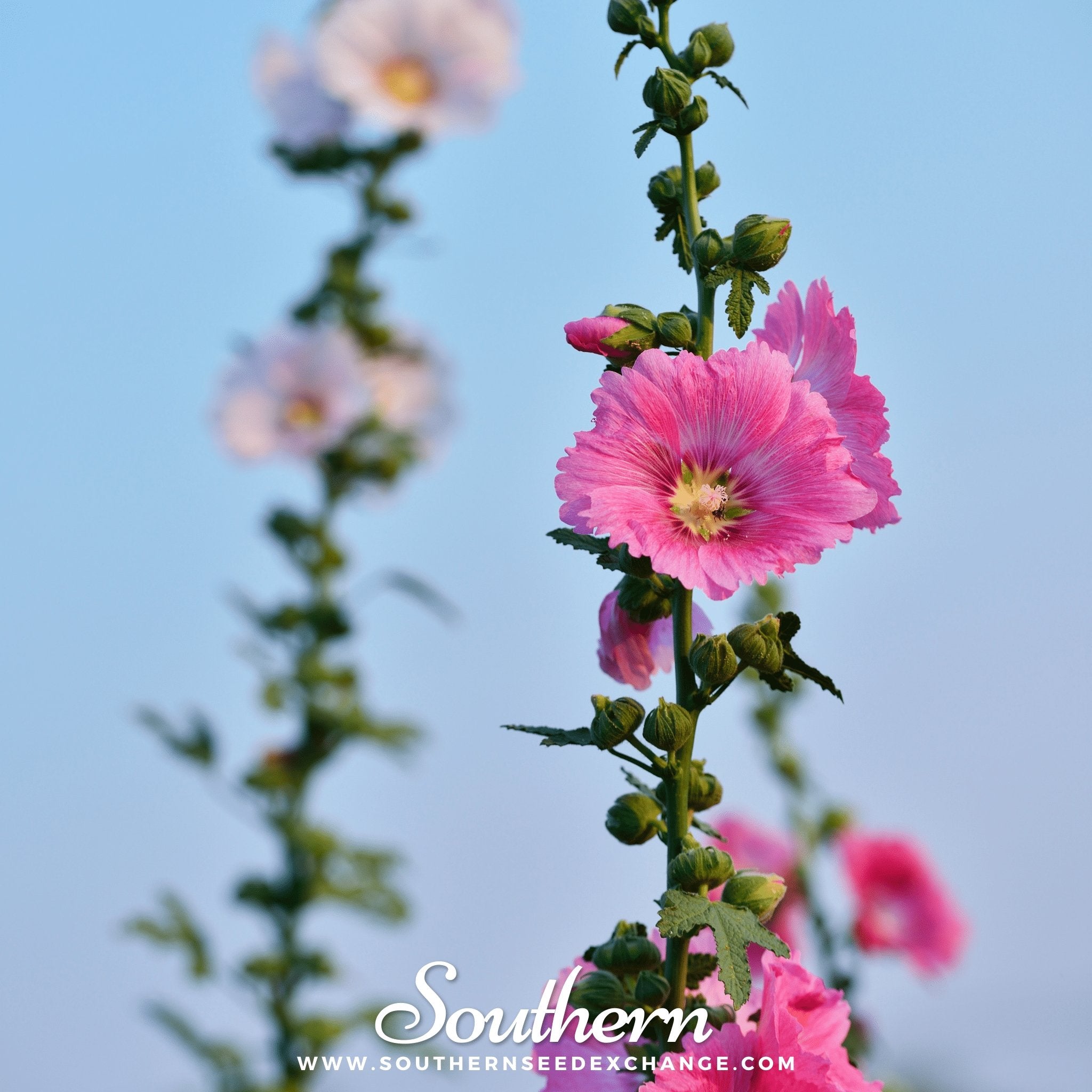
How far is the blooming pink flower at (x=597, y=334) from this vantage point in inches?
48.4

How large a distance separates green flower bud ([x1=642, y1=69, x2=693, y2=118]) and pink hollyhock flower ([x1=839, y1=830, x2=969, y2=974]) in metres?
3.16

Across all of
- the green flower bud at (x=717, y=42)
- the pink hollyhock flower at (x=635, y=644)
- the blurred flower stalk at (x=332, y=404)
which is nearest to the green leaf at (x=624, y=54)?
the green flower bud at (x=717, y=42)

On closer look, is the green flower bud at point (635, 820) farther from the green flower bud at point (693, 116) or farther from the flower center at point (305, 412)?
the flower center at point (305, 412)

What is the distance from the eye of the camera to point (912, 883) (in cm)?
472

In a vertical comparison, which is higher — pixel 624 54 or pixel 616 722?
pixel 624 54

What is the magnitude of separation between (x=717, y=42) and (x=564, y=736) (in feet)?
2.57

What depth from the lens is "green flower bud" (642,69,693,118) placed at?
4.28ft

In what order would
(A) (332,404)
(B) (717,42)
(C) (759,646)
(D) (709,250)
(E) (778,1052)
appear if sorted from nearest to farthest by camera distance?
(E) (778,1052) → (C) (759,646) → (D) (709,250) → (B) (717,42) → (A) (332,404)

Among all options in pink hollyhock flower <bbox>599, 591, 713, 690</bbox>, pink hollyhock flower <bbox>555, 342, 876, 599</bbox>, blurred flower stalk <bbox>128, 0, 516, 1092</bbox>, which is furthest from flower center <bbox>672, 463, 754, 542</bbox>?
blurred flower stalk <bbox>128, 0, 516, 1092</bbox>

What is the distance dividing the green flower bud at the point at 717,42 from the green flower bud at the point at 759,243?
26 cm

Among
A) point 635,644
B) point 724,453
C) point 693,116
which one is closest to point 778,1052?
point 635,644

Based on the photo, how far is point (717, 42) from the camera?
1.40m

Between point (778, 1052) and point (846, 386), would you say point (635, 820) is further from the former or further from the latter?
point (846, 386)

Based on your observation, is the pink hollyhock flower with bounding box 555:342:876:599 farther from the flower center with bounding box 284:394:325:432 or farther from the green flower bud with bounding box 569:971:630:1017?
the flower center with bounding box 284:394:325:432
